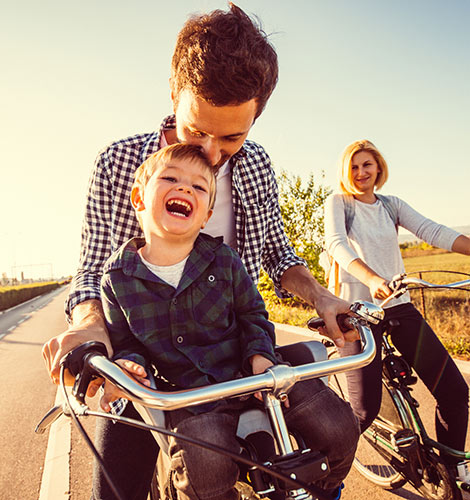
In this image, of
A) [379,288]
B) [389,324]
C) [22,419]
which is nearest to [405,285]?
[379,288]

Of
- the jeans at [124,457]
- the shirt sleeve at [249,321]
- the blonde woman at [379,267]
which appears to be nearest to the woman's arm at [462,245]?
the blonde woman at [379,267]

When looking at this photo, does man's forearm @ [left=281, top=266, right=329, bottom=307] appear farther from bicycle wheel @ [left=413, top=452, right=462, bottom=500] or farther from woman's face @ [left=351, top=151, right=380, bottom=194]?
bicycle wheel @ [left=413, top=452, right=462, bottom=500]

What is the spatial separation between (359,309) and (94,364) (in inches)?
37.2

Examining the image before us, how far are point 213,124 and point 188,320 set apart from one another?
90 centimetres

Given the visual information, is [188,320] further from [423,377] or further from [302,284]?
[423,377]

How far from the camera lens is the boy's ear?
6.02 feet

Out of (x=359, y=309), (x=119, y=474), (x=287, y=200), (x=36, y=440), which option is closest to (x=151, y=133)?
(x=359, y=309)

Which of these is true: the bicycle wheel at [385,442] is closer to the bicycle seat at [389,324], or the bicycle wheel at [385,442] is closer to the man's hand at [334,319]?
the bicycle seat at [389,324]

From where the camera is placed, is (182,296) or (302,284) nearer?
(182,296)

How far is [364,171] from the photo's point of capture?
338 centimetres

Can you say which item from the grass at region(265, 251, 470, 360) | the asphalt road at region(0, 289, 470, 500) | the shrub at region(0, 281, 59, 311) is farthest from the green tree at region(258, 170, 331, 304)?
the shrub at region(0, 281, 59, 311)

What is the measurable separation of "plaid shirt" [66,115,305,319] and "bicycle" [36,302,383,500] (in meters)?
0.71

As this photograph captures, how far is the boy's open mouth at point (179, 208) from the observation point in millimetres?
1658

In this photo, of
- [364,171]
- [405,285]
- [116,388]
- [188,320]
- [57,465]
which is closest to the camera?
[116,388]
